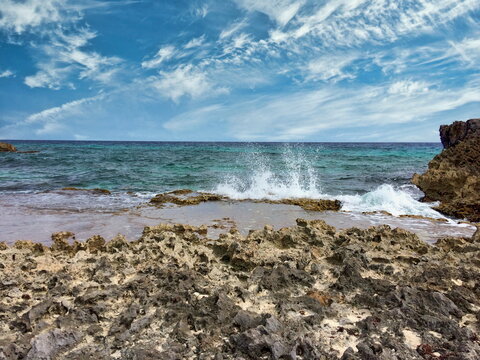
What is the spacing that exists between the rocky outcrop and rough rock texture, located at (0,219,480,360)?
4798 mm

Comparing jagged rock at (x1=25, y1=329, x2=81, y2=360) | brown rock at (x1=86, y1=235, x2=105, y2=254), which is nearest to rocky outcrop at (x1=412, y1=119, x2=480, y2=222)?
brown rock at (x1=86, y1=235, x2=105, y2=254)

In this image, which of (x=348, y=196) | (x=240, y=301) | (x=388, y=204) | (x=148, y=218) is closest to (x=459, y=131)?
(x=348, y=196)

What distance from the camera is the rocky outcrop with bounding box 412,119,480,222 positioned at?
8711 mm

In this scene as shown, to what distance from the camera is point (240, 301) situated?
3230mm

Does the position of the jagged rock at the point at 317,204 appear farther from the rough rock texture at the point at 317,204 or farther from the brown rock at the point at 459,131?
the brown rock at the point at 459,131

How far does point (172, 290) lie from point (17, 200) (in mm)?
9706

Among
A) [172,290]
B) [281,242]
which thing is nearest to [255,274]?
[172,290]

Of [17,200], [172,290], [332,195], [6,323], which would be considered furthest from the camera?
[332,195]

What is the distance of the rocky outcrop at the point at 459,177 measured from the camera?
8.71 metres

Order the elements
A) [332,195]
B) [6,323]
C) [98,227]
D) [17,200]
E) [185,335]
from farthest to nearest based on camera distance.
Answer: [332,195], [17,200], [98,227], [6,323], [185,335]

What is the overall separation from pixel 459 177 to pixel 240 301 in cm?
1032

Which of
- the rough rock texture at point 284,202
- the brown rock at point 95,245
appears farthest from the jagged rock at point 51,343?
the rough rock texture at point 284,202

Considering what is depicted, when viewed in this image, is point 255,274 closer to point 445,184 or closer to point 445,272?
point 445,272

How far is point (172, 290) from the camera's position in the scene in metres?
3.35
